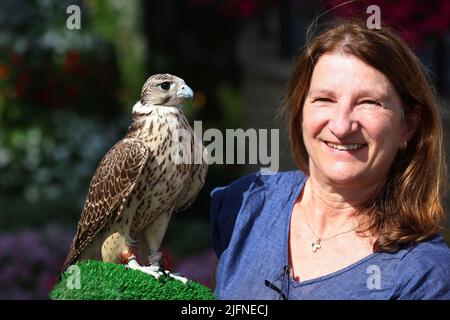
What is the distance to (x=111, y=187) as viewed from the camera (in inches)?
88.4

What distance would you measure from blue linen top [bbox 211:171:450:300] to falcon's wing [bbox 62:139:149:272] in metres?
0.43

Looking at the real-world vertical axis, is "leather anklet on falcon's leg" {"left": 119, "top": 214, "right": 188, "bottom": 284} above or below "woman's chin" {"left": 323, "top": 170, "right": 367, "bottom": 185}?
below

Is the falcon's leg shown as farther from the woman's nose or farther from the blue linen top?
the woman's nose

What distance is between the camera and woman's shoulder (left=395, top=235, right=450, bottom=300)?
7.11 feet

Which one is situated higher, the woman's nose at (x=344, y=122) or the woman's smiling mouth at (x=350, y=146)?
the woman's nose at (x=344, y=122)

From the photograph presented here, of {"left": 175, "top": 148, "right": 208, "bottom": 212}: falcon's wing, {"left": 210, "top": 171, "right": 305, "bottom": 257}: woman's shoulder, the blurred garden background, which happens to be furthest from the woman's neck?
the blurred garden background

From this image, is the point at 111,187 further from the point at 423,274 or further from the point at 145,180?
the point at 423,274

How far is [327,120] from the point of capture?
2.31 m

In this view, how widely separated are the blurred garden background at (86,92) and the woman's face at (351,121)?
100 inches

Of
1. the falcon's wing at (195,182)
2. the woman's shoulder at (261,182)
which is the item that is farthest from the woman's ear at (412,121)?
the falcon's wing at (195,182)

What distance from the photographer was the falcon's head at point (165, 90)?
2.13m

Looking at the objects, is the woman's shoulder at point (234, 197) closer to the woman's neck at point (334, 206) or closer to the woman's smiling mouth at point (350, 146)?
the woman's neck at point (334, 206)

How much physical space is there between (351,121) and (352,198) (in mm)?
321

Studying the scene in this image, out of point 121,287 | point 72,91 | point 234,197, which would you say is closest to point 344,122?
point 234,197
